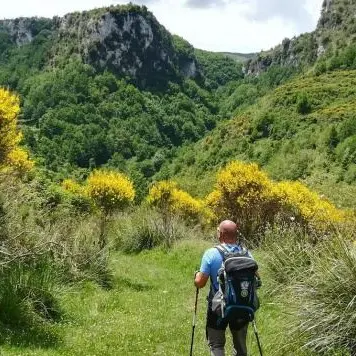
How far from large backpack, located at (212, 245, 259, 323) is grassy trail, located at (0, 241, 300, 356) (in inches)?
66.7

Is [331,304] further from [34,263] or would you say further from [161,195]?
[161,195]

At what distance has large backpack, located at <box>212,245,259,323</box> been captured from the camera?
6395 mm

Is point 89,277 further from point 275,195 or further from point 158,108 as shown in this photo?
point 158,108

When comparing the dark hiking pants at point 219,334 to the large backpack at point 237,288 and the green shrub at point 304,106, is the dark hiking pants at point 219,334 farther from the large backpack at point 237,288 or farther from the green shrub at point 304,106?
the green shrub at point 304,106

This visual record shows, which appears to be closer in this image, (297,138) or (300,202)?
(300,202)

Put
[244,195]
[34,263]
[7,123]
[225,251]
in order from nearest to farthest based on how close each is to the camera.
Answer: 1. [225,251]
2. [34,263]
3. [7,123]
4. [244,195]

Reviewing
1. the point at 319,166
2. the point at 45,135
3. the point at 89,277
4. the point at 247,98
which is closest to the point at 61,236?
the point at 89,277

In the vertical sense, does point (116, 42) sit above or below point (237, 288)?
above

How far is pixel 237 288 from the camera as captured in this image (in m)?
6.39

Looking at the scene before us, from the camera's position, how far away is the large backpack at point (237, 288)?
6.39 metres

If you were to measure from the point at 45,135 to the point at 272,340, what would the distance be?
12409 cm

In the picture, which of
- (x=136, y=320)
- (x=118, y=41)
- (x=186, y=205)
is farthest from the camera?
(x=118, y=41)

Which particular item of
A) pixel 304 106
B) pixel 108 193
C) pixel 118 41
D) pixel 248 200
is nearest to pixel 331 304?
pixel 248 200

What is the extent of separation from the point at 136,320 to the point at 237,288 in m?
4.97
